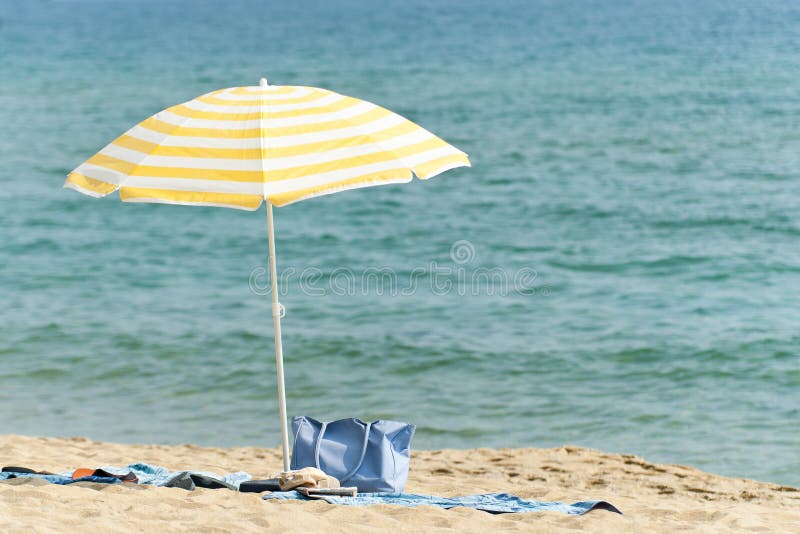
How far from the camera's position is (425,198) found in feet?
56.9

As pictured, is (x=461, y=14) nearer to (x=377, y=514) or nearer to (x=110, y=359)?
(x=110, y=359)

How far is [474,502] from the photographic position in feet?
17.9

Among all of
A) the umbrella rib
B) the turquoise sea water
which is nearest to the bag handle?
the umbrella rib

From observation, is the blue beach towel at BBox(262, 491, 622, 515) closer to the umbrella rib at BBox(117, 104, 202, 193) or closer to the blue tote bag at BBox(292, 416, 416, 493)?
the blue tote bag at BBox(292, 416, 416, 493)

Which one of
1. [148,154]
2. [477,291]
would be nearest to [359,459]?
[148,154]

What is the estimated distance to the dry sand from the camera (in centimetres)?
479

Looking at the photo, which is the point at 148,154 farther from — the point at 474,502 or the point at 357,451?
the point at 474,502

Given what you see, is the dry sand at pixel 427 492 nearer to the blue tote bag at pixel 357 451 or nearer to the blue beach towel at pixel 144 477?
the blue beach towel at pixel 144 477

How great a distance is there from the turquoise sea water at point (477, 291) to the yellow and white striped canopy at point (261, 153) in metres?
3.74

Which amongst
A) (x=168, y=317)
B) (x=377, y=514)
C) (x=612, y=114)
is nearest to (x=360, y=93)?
(x=612, y=114)

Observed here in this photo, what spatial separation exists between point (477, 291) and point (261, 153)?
287 inches

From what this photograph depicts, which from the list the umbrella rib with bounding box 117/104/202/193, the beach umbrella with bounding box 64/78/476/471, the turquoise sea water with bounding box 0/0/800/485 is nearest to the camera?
the beach umbrella with bounding box 64/78/476/471

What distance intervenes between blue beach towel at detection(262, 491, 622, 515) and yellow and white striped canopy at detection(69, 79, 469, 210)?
1.54m

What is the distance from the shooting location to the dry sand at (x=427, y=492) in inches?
188
